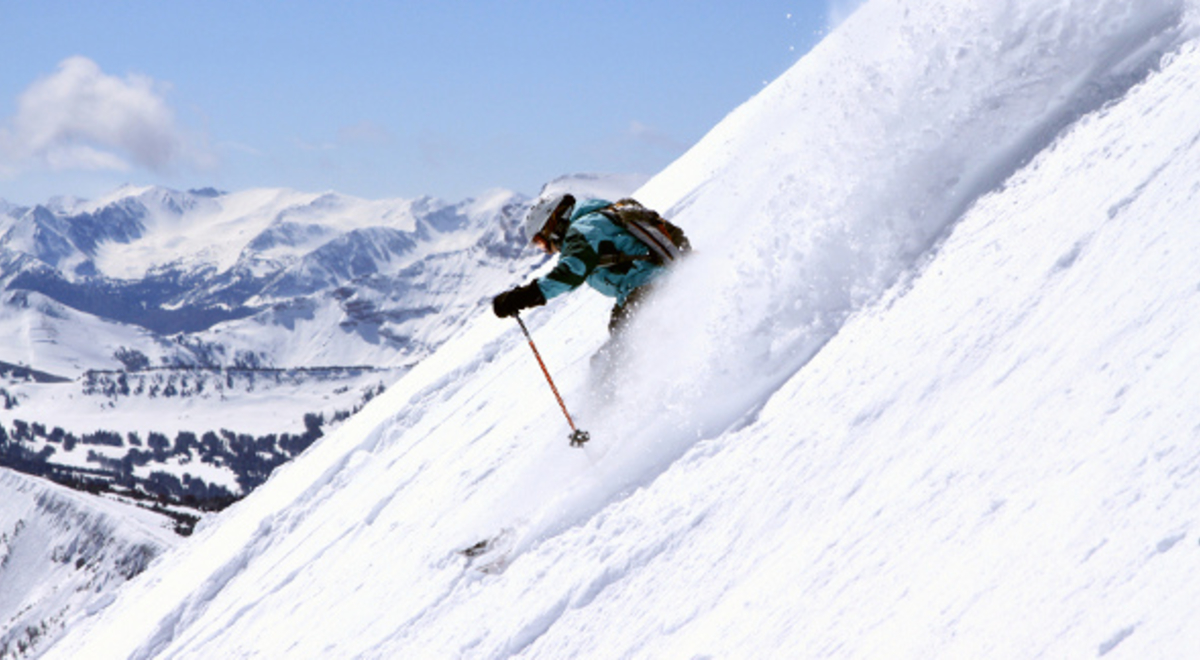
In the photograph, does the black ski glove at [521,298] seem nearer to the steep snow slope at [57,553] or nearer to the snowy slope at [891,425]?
the snowy slope at [891,425]

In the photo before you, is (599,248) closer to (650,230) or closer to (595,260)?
(595,260)

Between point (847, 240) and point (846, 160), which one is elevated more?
point (846, 160)

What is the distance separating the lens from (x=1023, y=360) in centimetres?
492

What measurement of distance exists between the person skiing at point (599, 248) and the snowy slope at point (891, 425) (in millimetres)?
400

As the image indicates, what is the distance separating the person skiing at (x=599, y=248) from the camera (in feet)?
27.7

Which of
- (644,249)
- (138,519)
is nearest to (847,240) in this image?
(644,249)

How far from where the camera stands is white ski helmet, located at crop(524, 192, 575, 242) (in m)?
9.23

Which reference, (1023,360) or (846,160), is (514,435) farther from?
(1023,360)

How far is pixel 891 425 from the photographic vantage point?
5.42m

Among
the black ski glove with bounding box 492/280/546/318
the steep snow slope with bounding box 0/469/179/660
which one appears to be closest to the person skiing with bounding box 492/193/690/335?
the black ski glove with bounding box 492/280/546/318

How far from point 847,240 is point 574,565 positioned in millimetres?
3790

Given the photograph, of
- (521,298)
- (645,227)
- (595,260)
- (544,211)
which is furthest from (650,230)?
(521,298)

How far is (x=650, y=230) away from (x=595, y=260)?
1.06 m

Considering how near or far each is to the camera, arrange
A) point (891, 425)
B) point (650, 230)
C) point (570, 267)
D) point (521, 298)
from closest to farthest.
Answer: point (891, 425) → point (521, 298) → point (570, 267) → point (650, 230)
